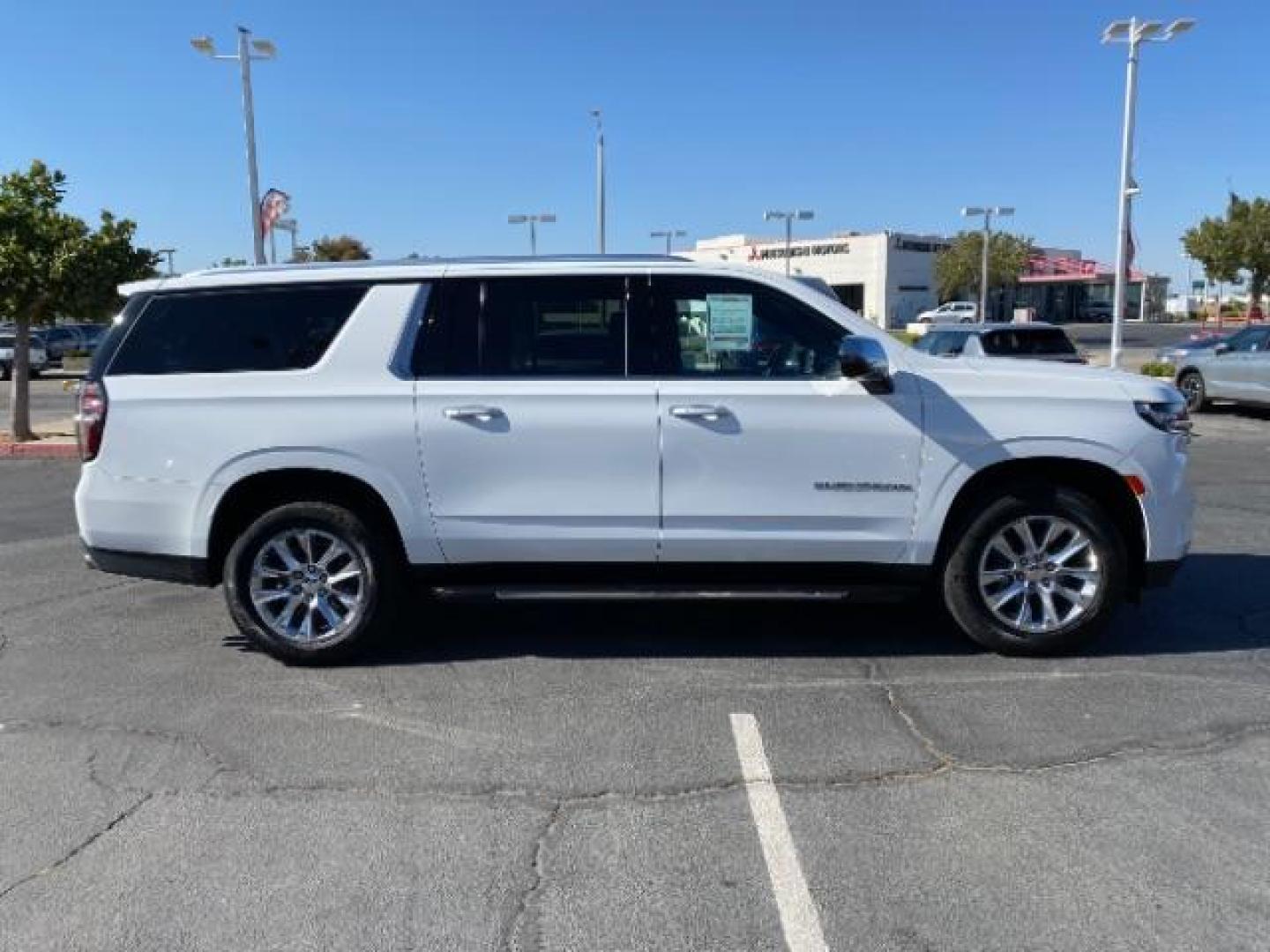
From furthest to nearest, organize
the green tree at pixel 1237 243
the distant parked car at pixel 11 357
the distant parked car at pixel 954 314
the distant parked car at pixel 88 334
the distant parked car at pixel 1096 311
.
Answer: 1. the distant parked car at pixel 1096 311
2. the distant parked car at pixel 954 314
3. the green tree at pixel 1237 243
4. the distant parked car at pixel 88 334
5. the distant parked car at pixel 11 357

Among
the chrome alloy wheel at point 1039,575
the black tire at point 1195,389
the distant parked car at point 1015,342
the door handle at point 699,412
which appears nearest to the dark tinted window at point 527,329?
the door handle at point 699,412

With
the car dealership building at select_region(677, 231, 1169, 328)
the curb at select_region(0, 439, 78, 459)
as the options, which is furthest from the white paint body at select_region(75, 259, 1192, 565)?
the car dealership building at select_region(677, 231, 1169, 328)

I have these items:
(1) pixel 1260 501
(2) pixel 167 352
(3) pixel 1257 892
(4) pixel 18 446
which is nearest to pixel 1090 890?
(3) pixel 1257 892

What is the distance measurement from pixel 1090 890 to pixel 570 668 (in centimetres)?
268

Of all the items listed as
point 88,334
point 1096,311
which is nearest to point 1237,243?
point 1096,311

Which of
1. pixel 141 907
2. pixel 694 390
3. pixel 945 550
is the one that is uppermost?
pixel 694 390

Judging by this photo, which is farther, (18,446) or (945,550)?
(18,446)

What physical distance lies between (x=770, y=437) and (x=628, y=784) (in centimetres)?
183

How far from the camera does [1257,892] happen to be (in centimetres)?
317

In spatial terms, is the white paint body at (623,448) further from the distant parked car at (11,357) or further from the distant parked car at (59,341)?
the distant parked car at (59,341)

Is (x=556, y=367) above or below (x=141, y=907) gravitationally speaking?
above

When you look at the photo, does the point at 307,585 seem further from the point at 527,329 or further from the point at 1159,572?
the point at 1159,572

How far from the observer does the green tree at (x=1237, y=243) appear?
172ft

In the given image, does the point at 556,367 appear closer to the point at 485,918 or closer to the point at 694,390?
the point at 694,390
